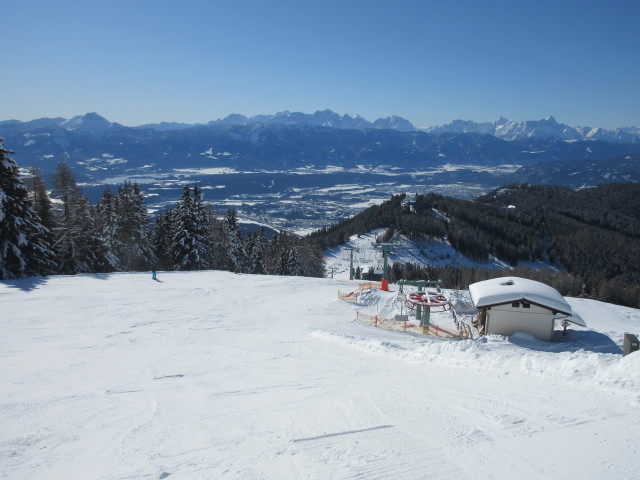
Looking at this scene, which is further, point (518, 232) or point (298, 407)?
point (518, 232)

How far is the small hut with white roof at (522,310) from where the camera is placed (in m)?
21.0

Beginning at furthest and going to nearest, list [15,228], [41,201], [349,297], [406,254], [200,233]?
[406,254], [200,233], [41,201], [349,297], [15,228]

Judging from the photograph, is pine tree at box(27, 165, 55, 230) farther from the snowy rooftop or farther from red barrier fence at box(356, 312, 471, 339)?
the snowy rooftop

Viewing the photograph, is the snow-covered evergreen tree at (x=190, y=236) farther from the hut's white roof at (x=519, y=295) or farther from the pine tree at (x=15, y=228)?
the hut's white roof at (x=519, y=295)

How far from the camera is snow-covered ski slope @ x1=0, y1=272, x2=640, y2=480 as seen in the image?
21.2 feet

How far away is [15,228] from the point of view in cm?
2580

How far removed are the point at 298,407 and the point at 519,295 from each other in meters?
17.3

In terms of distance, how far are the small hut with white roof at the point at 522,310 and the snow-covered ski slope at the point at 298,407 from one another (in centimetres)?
904

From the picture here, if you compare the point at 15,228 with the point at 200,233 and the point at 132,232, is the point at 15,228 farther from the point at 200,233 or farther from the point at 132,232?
the point at 200,233

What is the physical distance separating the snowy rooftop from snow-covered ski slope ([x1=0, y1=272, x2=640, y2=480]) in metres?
8.79

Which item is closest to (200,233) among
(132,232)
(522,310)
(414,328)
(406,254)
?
(132,232)

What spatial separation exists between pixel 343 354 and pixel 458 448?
7.60m

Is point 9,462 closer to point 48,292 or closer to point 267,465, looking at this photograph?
point 267,465

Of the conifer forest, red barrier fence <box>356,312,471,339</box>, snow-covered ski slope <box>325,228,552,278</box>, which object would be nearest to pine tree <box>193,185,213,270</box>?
the conifer forest
